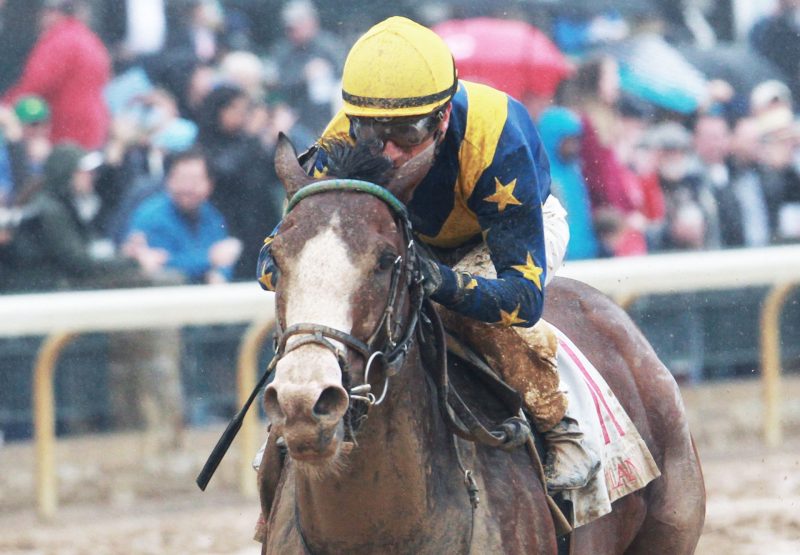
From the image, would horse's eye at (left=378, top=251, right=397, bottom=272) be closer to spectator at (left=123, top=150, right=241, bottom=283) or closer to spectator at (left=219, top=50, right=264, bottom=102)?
spectator at (left=123, top=150, right=241, bottom=283)

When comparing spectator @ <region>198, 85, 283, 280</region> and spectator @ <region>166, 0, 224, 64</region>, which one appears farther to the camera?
spectator @ <region>166, 0, 224, 64</region>

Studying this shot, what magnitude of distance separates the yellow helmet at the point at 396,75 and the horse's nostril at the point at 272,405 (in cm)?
81

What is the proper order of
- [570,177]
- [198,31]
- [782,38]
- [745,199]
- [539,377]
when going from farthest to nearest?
[782,38] < [745,199] < [570,177] < [198,31] < [539,377]

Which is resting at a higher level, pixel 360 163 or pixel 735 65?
pixel 360 163

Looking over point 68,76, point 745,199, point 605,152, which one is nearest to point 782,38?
point 745,199

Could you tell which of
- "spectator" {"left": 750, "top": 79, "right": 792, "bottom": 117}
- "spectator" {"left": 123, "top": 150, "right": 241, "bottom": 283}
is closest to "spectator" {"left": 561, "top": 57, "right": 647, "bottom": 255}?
"spectator" {"left": 750, "top": 79, "right": 792, "bottom": 117}

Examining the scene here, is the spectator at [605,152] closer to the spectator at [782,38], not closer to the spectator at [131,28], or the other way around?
the spectator at [782,38]

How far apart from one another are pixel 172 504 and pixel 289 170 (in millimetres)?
4942

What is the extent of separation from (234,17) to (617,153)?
8.18 feet

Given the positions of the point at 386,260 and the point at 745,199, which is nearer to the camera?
the point at 386,260

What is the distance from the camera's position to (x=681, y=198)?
33.1 ft

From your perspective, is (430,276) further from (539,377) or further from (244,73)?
(244,73)

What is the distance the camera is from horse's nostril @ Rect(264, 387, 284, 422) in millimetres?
3332

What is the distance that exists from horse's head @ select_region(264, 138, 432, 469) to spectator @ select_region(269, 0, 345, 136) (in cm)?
564
